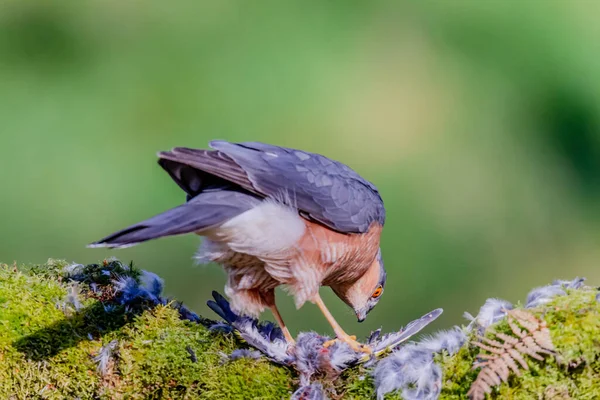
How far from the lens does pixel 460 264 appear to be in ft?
18.0

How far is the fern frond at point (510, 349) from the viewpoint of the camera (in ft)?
5.88

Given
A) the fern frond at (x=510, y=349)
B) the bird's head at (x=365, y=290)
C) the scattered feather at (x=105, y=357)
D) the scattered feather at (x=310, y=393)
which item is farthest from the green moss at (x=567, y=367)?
the bird's head at (x=365, y=290)

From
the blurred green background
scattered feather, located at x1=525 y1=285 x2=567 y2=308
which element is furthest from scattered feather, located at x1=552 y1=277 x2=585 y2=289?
the blurred green background

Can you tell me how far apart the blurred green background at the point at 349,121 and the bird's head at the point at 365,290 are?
156cm

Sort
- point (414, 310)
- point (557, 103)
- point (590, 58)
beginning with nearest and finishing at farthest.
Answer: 1. point (414, 310)
2. point (590, 58)
3. point (557, 103)

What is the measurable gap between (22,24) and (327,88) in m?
2.92

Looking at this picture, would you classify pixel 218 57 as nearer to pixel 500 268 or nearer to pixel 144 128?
pixel 144 128

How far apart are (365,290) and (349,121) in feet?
8.97

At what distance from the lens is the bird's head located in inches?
133

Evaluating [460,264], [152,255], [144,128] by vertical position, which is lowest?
[152,255]

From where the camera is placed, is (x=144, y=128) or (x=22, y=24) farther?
(x=22, y=24)

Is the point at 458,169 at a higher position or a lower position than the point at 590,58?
lower

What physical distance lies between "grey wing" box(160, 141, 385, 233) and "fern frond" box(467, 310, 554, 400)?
1.08 meters

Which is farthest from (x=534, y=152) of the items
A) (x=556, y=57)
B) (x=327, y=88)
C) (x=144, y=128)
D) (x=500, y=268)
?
(x=144, y=128)
